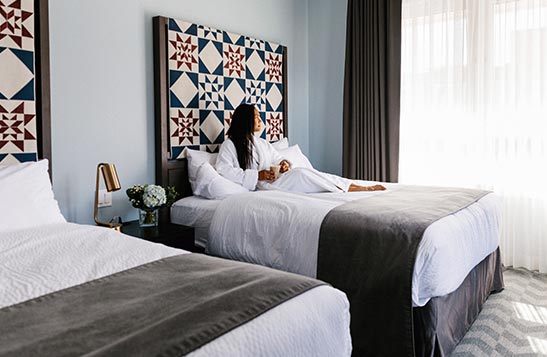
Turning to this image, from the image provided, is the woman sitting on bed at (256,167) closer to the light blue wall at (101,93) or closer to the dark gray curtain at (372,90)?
the light blue wall at (101,93)

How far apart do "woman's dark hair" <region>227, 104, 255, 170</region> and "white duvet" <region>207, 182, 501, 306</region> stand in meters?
0.65

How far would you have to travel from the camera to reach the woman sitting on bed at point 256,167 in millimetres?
3336

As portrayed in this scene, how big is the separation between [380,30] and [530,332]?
284 cm

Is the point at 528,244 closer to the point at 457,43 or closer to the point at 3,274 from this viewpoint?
the point at 457,43

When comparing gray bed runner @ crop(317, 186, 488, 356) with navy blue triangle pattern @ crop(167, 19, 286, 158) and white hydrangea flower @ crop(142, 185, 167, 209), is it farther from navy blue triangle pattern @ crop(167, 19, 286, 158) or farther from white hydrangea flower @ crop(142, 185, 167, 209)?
navy blue triangle pattern @ crop(167, 19, 286, 158)

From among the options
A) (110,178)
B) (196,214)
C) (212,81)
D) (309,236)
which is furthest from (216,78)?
(309,236)

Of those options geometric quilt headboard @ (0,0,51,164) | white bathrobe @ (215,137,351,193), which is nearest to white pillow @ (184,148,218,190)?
white bathrobe @ (215,137,351,193)

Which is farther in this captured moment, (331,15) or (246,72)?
(331,15)

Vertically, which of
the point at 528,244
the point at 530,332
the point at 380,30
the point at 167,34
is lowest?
the point at 530,332

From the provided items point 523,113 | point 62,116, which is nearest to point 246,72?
point 62,116

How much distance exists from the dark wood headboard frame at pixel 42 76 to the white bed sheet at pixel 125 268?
2.61ft

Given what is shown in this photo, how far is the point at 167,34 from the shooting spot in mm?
3385

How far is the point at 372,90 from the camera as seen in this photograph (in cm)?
452

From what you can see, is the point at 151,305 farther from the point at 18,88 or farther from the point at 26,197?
the point at 18,88
